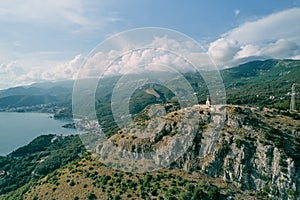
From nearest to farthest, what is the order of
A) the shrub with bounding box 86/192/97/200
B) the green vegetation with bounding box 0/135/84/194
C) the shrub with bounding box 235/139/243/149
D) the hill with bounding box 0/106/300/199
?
the hill with bounding box 0/106/300/199
the shrub with bounding box 235/139/243/149
the shrub with bounding box 86/192/97/200
the green vegetation with bounding box 0/135/84/194

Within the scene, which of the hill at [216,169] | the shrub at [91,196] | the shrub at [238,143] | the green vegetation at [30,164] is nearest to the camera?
the hill at [216,169]

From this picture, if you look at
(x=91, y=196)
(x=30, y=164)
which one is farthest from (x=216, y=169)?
(x=30, y=164)

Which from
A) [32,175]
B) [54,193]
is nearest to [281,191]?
[54,193]

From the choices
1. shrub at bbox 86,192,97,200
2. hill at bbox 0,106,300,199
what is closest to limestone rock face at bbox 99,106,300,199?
hill at bbox 0,106,300,199

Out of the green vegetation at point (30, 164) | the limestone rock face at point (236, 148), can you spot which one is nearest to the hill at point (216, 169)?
the limestone rock face at point (236, 148)

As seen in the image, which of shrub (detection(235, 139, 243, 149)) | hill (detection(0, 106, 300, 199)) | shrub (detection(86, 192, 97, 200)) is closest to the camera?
hill (detection(0, 106, 300, 199))

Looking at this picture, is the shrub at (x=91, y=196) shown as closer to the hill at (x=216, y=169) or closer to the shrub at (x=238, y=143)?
the hill at (x=216, y=169)

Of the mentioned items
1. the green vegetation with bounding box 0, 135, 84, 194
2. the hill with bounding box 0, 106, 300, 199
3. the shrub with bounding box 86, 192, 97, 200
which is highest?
the hill with bounding box 0, 106, 300, 199

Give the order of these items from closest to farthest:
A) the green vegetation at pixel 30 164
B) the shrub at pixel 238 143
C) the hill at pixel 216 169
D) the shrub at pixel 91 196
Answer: the hill at pixel 216 169 < the shrub at pixel 238 143 < the shrub at pixel 91 196 < the green vegetation at pixel 30 164

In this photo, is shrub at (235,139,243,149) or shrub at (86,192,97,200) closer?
shrub at (235,139,243,149)

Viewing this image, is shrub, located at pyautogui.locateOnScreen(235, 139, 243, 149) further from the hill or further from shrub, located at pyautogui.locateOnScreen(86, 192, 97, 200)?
shrub, located at pyautogui.locateOnScreen(86, 192, 97, 200)

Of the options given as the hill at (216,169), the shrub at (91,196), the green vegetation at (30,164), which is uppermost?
the hill at (216,169)
